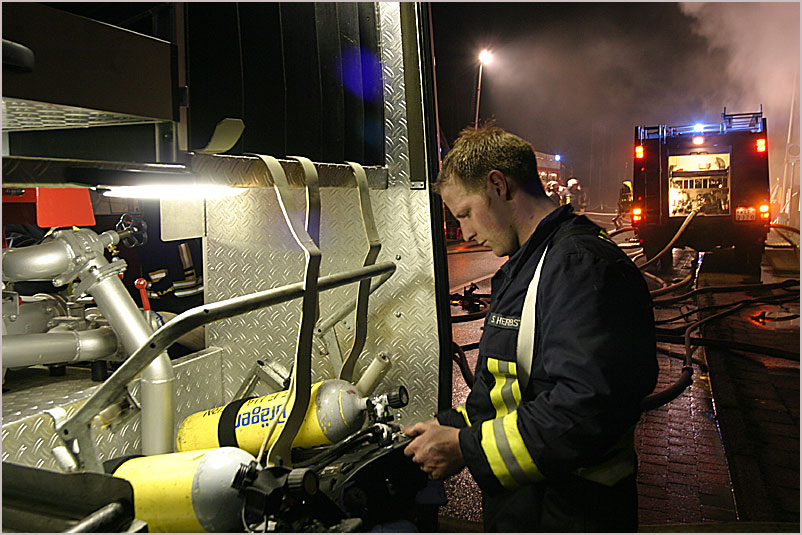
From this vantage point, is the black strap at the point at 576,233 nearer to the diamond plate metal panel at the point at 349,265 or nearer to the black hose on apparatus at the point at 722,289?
the diamond plate metal panel at the point at 349,265

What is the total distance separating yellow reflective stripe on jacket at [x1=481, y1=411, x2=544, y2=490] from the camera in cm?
175

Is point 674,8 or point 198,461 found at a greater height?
point 674,8

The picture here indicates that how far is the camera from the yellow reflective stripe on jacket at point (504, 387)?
76.1 inches

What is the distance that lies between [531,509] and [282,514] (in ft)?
2.59

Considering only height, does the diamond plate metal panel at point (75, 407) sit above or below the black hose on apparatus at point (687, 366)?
above

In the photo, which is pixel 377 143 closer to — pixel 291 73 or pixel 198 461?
pixel 291 73

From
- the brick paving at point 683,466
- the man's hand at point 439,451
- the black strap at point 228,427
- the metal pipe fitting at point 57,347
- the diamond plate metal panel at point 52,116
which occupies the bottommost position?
the brick paving at point 683,466

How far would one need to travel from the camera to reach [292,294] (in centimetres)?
216

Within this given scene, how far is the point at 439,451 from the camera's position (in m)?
1.93

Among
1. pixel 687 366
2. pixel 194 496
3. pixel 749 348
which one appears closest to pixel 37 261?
pixel 194 496

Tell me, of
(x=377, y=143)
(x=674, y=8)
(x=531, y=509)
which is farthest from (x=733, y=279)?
(x=531, y=509)

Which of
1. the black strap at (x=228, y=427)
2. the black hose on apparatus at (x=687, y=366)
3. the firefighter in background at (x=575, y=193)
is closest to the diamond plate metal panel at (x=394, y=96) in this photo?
the black strap at (x=228, y=427)

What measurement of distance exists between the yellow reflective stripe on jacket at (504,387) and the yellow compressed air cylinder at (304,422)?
778 millimetres

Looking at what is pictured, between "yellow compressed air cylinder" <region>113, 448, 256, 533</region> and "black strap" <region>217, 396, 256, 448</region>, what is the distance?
0.70 m
